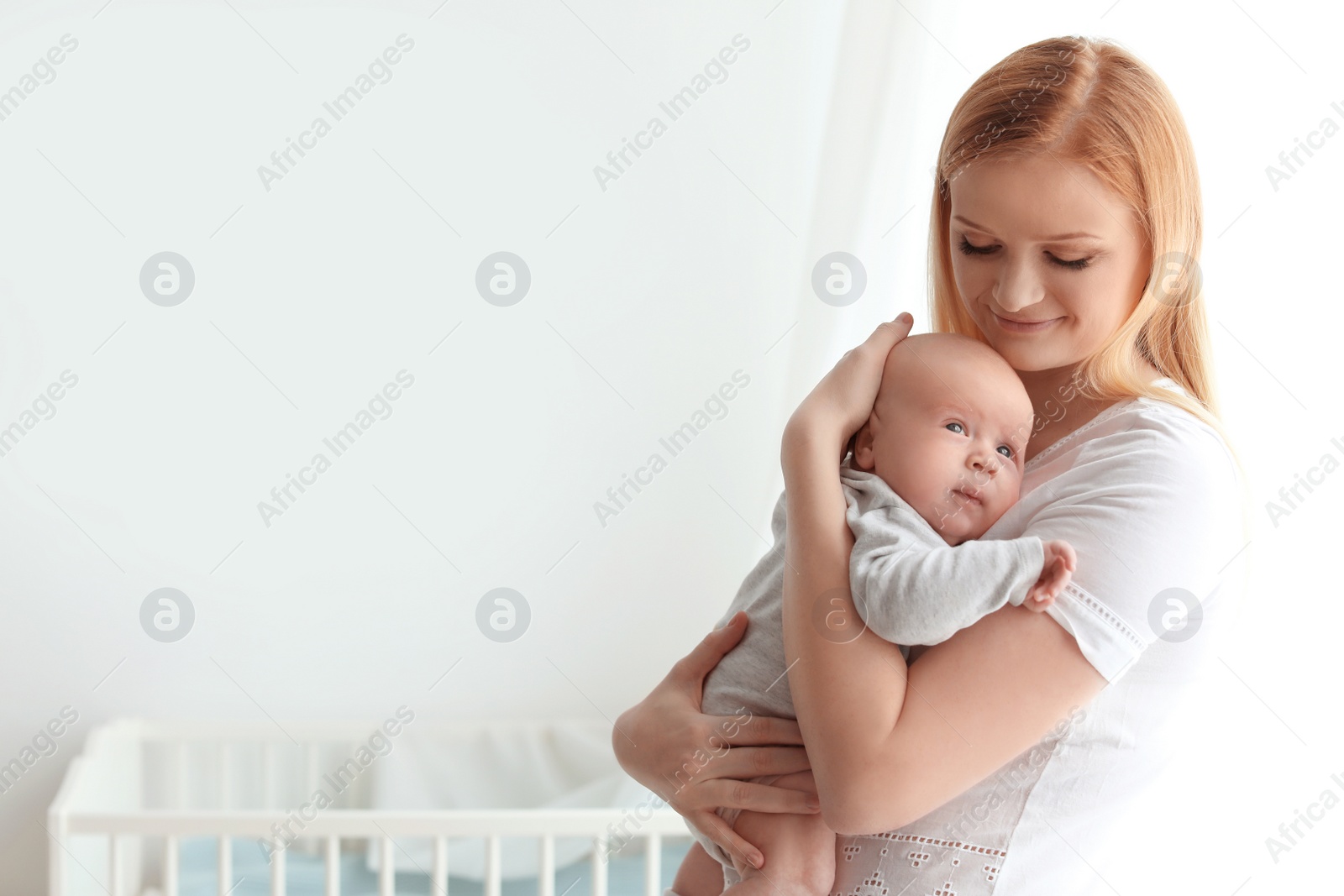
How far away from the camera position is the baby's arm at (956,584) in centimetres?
77

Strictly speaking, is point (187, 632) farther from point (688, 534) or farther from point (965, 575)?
point (965, 575)

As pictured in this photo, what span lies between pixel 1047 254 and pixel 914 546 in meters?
0.30

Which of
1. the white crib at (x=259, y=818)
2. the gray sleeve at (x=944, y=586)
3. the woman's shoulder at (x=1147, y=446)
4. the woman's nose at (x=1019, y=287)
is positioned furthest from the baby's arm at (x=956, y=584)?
the white crib at (x=259, y=818)

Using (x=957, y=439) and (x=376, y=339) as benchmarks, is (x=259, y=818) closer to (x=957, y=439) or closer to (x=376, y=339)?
(x=376, y=339)

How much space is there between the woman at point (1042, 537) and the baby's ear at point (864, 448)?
0.03 meters

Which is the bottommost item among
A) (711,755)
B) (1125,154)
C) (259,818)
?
(259,818)

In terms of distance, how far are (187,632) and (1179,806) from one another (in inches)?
95.8

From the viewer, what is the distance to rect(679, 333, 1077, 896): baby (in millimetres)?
777

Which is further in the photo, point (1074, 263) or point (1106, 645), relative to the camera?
point (1074, 263)

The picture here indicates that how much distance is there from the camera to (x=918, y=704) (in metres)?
0.79

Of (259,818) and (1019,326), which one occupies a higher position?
(1019,326)

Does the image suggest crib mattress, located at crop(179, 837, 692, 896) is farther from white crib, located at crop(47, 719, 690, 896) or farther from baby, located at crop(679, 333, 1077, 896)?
baby, located at crop(679, 333, 1077, 896)

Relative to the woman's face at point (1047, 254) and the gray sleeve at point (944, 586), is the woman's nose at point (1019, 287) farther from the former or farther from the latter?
the gray sleeve at point (944, 586)

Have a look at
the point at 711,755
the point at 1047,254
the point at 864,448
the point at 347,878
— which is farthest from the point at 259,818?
the point at 1047,254
